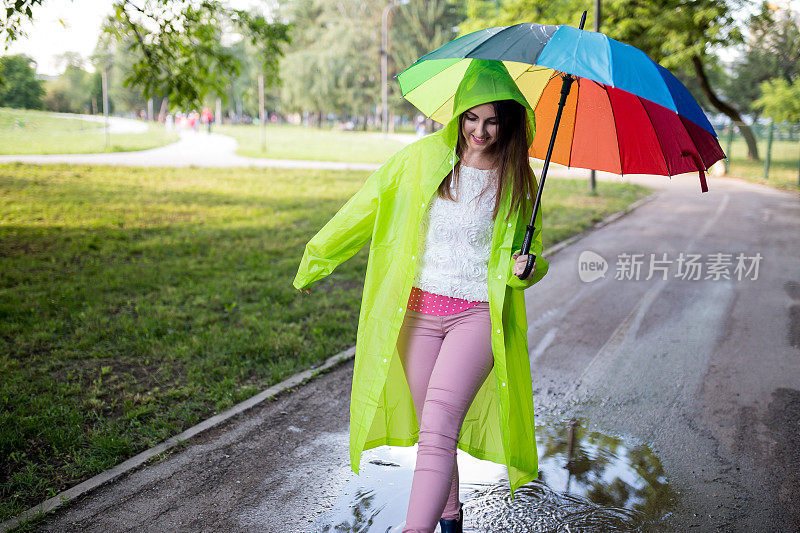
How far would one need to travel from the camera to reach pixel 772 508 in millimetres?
3521

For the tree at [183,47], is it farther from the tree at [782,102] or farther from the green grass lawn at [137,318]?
the tree at [782,102]

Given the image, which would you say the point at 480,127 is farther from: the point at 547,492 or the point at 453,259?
the point at 547,492

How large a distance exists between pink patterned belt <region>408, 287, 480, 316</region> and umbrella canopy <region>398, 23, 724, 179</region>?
864 mm

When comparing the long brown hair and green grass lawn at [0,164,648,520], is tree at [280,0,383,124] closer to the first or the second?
green grass lawn at [0,164,648,520]

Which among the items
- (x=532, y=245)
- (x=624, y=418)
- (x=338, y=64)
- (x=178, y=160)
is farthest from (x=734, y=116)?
(x=338, y=64)

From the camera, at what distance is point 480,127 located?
275 centimetres

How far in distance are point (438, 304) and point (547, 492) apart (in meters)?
1.46

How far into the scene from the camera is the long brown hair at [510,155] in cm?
279

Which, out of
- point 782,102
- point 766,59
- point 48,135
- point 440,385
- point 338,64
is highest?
point 338,64

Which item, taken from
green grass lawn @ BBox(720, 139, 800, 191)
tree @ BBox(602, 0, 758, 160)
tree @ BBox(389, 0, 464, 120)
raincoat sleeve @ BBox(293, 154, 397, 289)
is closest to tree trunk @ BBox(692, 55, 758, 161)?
green grass lawn @ BBox(720, 139, 800, 191)

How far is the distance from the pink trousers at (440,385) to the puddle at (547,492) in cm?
61

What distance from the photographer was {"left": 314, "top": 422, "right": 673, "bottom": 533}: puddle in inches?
132

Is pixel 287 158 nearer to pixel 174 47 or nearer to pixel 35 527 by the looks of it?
pixel 174 47

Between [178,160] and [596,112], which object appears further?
[178,160]
